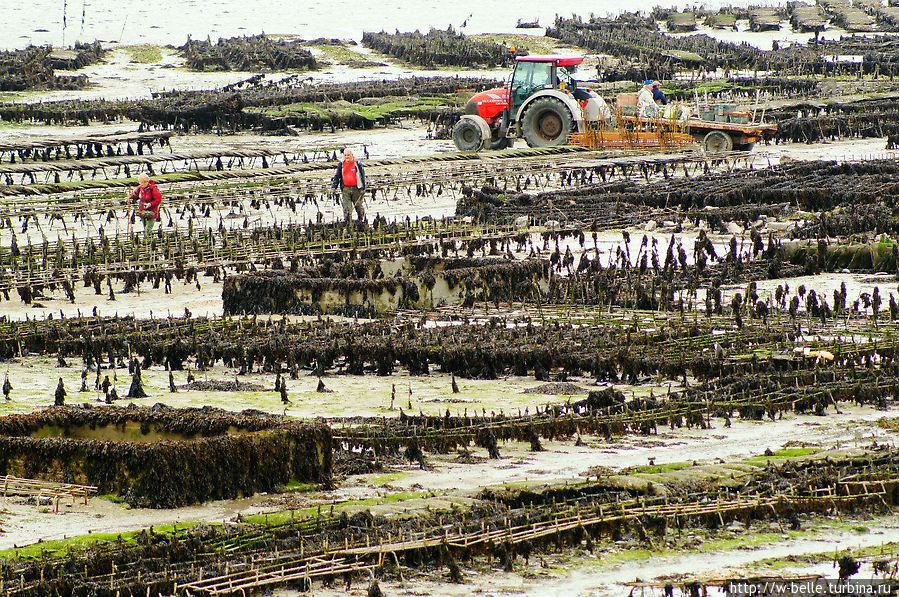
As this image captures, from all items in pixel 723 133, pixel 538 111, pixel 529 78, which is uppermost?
pixel 529 78

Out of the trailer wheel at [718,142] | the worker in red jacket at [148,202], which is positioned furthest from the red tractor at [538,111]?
the worker in red jacket at [148,202]

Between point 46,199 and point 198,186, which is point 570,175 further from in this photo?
point 46,199

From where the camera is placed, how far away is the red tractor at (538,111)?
111 ft

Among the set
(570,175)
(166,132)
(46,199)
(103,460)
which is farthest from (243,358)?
(166,132)

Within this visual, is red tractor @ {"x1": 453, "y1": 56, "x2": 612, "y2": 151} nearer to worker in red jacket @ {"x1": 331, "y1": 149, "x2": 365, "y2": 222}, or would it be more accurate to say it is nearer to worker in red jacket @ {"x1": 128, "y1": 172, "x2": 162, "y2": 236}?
worker in red jacket @ {"x1": 331, "y1": 149, "x2": 365, "y2": 222}

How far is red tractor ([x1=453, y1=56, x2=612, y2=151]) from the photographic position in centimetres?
3394

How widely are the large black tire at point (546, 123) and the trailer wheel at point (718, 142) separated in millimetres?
3058

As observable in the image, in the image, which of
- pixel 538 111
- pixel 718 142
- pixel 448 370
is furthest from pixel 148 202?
pixel 718 142

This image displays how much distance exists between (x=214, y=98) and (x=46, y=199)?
1427 centimetres

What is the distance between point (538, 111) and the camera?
3400cm

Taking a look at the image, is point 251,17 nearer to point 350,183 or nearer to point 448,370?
point 350,183

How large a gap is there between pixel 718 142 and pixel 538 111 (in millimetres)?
4068

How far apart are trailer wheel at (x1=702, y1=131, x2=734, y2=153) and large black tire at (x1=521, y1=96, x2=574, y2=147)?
3.06m

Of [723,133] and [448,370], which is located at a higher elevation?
[723,133]
